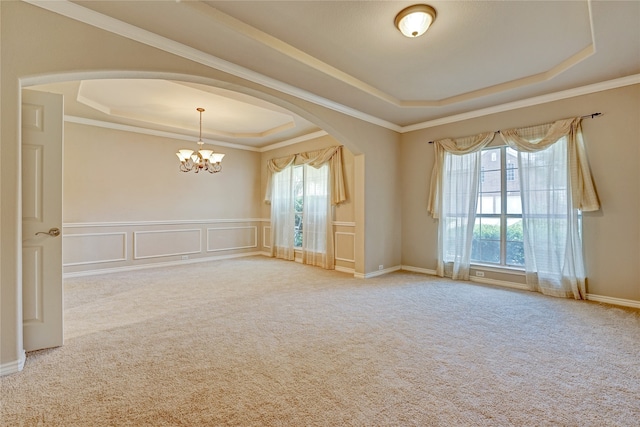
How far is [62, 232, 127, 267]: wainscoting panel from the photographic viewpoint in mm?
5098

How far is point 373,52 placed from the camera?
3131 millimetres

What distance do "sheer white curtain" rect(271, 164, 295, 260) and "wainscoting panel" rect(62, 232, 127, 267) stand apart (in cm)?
310

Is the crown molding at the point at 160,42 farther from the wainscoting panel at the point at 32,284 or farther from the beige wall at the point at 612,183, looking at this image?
the beige wall at the point at 612,183

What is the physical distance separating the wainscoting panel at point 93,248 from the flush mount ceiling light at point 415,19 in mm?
5861

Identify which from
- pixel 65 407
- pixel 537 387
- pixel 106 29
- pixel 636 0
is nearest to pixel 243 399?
pixel 65 407

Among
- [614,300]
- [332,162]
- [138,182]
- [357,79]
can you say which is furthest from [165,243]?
[614,300]

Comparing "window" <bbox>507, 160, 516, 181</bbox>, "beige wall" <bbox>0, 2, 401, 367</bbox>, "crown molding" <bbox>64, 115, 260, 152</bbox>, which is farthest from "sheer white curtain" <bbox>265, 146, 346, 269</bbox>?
"beige wall" <bbox>0, 2, 401, 367</bbox>

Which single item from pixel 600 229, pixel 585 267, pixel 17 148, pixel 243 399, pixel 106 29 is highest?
pixel 106 29

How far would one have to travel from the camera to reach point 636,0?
2.21 meters

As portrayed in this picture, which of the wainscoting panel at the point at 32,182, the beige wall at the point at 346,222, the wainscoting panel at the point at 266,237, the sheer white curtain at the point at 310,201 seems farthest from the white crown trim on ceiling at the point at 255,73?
the wainscoting panel at the point at 266,237

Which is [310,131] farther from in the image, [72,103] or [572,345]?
[572,345]

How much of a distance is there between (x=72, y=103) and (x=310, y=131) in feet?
13.0

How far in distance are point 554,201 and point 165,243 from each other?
688 cm

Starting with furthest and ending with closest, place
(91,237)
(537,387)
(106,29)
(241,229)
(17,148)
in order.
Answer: (241,229), (91,237), (106,29), (17,148), (537,387)
